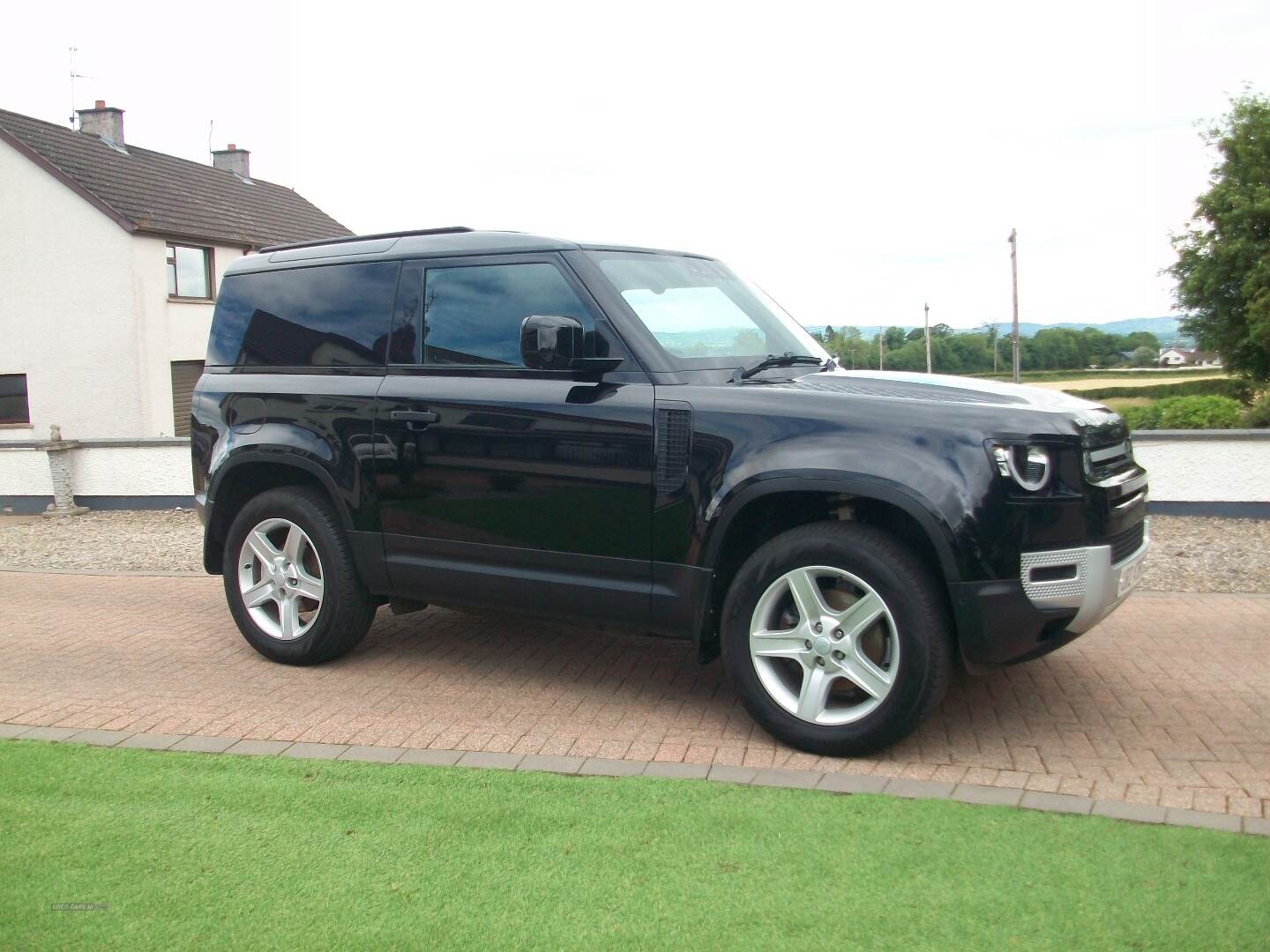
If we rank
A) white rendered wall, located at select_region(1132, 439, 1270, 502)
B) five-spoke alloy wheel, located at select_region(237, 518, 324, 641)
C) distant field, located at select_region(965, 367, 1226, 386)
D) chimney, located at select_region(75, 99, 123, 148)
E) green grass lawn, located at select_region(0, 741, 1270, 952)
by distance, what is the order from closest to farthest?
green grass lawn, located at select_region(0, 741, 1270, 952) → five-spoke alloy wheel, located at select_region(237, 518, 324, 641) → white rendered wall, located at select_region(1132, 439, 1270, 502) → chimney, located at select_region(75, 99, 123, 148) → distant field, located at select_region(965, 367, 1226, 386)

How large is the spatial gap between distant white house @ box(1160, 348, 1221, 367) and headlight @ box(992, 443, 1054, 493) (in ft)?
164

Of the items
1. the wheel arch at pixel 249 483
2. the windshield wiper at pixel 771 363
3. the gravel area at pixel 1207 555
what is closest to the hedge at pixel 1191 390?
the gravel area at pixel 1207 555

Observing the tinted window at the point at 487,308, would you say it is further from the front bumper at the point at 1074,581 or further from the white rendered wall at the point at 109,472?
the white rendered wall at the point at 109,472

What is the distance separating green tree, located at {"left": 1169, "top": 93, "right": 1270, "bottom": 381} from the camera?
47750 mm

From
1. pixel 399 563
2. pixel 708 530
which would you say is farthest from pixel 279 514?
pixel 708 530

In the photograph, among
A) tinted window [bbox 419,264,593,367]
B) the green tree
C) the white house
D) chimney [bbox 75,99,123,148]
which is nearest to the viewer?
tinted window [bbox 419,264,593,367]

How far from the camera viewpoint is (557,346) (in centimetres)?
482

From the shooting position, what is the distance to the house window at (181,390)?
28.1 m

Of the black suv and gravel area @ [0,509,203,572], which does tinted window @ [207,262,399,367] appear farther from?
gravel area @ [0,509,203,572]

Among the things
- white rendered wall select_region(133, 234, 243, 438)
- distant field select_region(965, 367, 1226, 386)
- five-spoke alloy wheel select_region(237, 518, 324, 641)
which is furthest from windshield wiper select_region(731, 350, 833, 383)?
distant field select_region(965, 367, 1226, 386)

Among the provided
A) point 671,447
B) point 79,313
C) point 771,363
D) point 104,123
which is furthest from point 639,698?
point 104,123

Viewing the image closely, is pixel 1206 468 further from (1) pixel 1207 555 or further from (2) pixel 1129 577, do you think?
(2) pixel 1129 577

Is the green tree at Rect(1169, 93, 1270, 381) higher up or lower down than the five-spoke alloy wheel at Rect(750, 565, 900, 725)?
higher up

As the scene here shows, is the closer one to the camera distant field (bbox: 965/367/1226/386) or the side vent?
the side vent
